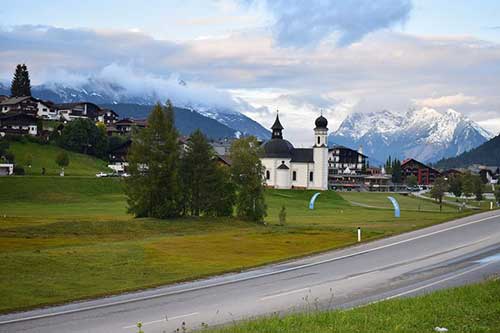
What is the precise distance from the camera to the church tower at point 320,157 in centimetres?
15450

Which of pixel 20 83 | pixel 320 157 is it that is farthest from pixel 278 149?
pixel 20 83

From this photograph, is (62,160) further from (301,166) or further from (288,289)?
(288,289)

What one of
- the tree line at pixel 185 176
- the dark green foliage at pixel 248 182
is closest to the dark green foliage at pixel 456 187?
the tree line at pixel 185 176

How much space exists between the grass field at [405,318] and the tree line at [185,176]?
44932 millimetres

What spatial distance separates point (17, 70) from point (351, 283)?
18111 centimetres

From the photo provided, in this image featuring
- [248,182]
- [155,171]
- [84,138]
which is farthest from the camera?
[84,138]

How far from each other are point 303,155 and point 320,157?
13.9 feet

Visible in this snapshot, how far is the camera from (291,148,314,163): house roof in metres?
156

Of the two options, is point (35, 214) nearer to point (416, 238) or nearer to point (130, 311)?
point (416, 238)

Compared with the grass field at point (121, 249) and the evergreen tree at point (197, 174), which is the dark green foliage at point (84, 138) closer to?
the grass field at point (121, 249)

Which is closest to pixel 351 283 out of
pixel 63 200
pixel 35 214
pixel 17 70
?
pixel 35 214

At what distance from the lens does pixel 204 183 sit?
6788 cm

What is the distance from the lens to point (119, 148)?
153625mm

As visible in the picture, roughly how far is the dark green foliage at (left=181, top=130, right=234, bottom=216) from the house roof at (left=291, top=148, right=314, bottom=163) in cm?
8754
